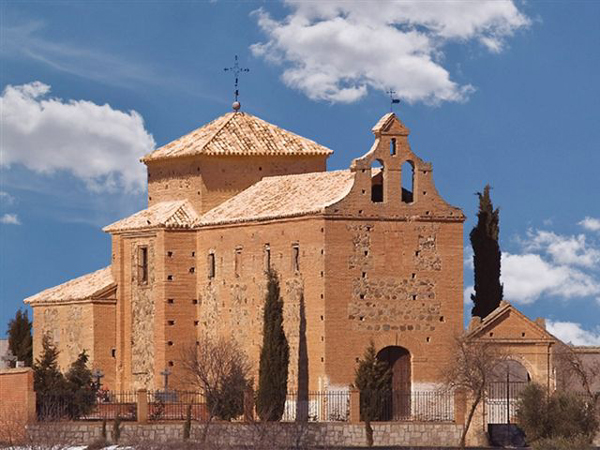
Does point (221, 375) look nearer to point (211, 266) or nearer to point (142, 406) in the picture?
point (142, 406)

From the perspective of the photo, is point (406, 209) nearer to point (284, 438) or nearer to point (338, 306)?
point (338, 306)

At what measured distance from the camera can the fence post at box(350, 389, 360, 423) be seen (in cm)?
6862

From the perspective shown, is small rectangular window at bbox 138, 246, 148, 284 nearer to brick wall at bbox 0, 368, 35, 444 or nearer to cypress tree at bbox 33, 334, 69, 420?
cypress tree at bbox 33, 334, 69, 420

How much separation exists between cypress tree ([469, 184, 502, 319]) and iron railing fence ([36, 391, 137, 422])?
12.3m

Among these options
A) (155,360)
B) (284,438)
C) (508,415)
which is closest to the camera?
(284,438)

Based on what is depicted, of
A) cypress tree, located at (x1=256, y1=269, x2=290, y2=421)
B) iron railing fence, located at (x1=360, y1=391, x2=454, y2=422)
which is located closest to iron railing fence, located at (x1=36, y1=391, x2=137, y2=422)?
cypress tree, located at (x1=256, y1=269, x2=290, y2=421)

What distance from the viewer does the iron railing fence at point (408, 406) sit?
69938 millimetres

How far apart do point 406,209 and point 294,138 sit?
10.1 m

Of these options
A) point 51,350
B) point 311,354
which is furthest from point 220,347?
point 51,350

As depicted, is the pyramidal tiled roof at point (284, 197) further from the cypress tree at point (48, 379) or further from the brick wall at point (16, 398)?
the brick wall at point (16, 398)

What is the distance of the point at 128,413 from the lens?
72000 millimetres

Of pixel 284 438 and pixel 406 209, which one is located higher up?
pixel 406 209

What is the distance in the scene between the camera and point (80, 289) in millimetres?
84812

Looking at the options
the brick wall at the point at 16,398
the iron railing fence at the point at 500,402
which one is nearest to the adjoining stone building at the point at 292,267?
the iron railing fence at the point at 500,402
